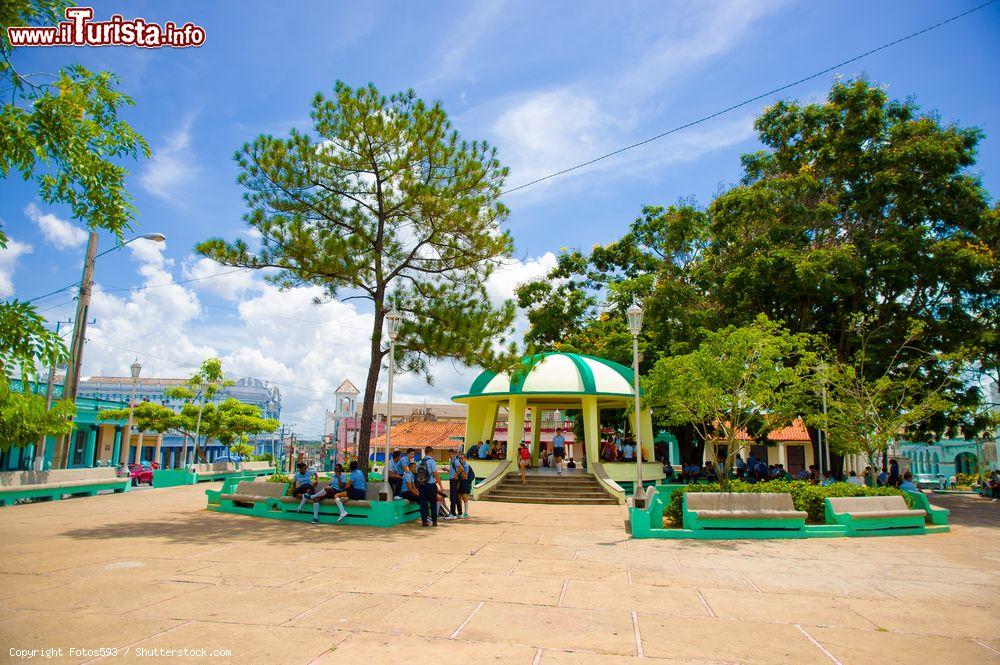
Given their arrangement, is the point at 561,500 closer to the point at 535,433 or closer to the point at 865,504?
the point at 535,433

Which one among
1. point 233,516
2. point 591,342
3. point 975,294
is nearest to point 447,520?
point 233,516

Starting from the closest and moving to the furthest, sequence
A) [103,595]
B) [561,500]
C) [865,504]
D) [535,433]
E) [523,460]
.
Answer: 1. [103,595]
2. [865,504]
3. [561,500]
4. [523,460]
5. [535,433]

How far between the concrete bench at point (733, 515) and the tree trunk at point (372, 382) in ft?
22.8

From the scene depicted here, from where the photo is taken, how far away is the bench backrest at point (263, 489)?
13.7 m

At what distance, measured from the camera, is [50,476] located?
55.8 ft

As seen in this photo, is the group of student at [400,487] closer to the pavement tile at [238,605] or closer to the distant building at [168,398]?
the pavement tile at [238,605]

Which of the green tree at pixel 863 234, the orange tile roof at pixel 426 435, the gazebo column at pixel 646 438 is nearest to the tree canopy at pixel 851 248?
the green tree at pixel 863 234

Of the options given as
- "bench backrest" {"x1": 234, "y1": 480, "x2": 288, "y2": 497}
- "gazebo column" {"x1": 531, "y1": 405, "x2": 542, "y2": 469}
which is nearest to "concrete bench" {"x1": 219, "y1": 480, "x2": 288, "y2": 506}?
"bench backrest" {"x1": 234, "y1": 480, "x2": 288, "y2": 497}

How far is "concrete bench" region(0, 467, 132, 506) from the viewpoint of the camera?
50.9 ft

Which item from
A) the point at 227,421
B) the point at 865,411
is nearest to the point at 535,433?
the point at 865,411

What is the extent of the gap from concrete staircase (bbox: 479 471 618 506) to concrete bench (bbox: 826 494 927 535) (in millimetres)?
7566

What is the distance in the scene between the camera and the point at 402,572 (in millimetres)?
7387

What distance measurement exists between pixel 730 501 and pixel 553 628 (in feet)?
23.9

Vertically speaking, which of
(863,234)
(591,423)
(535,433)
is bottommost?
(535,433)
